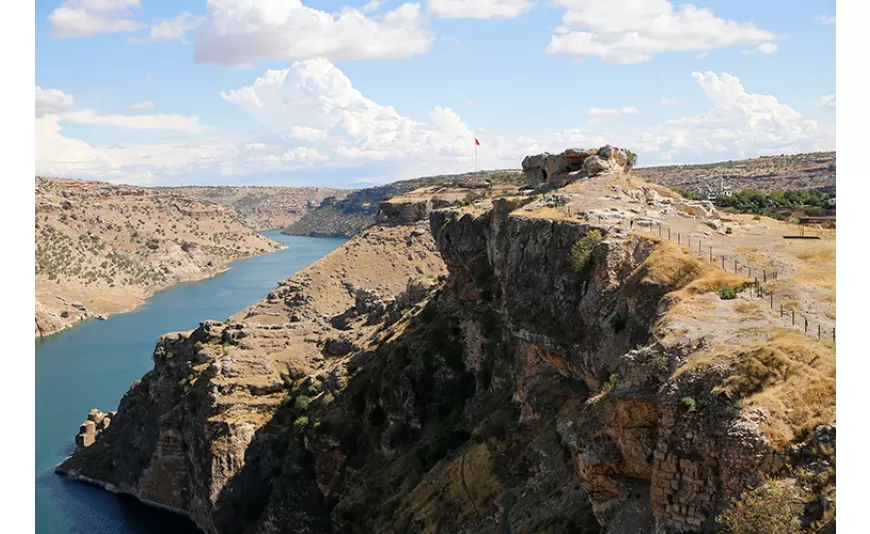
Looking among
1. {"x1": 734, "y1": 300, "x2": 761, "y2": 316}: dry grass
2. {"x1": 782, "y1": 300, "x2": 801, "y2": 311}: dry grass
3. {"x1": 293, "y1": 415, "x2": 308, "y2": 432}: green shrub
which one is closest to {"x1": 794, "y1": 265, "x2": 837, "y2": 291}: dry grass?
{"x1": 782, "y1": 300, "x2": 801, "y2": 311}: dry grass

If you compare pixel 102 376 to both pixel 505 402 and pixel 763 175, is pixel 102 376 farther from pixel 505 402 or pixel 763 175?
pixel 763 175

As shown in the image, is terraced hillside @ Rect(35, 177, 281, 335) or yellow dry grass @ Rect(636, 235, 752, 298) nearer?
yellow dry grass @ Rect(636, 235, 752, 298)

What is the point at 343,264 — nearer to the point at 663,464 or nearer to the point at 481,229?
the point at 481,229

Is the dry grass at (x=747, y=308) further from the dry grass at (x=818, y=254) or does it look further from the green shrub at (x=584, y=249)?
the green shrub at (x=584, y=249)

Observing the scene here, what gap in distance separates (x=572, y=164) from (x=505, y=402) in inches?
566

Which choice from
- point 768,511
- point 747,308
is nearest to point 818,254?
point 747,308

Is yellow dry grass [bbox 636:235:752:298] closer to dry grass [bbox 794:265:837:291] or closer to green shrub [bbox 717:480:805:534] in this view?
dry grass [bbox 794:265:837:291]

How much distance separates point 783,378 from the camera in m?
15.5

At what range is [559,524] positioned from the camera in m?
23.0

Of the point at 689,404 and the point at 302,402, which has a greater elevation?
the point at 689,404

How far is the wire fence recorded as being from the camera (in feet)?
60.7

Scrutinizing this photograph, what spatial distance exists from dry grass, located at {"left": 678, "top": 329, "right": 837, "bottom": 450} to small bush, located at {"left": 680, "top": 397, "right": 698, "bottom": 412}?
1.49 ft

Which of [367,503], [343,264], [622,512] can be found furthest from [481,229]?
[343,264]
